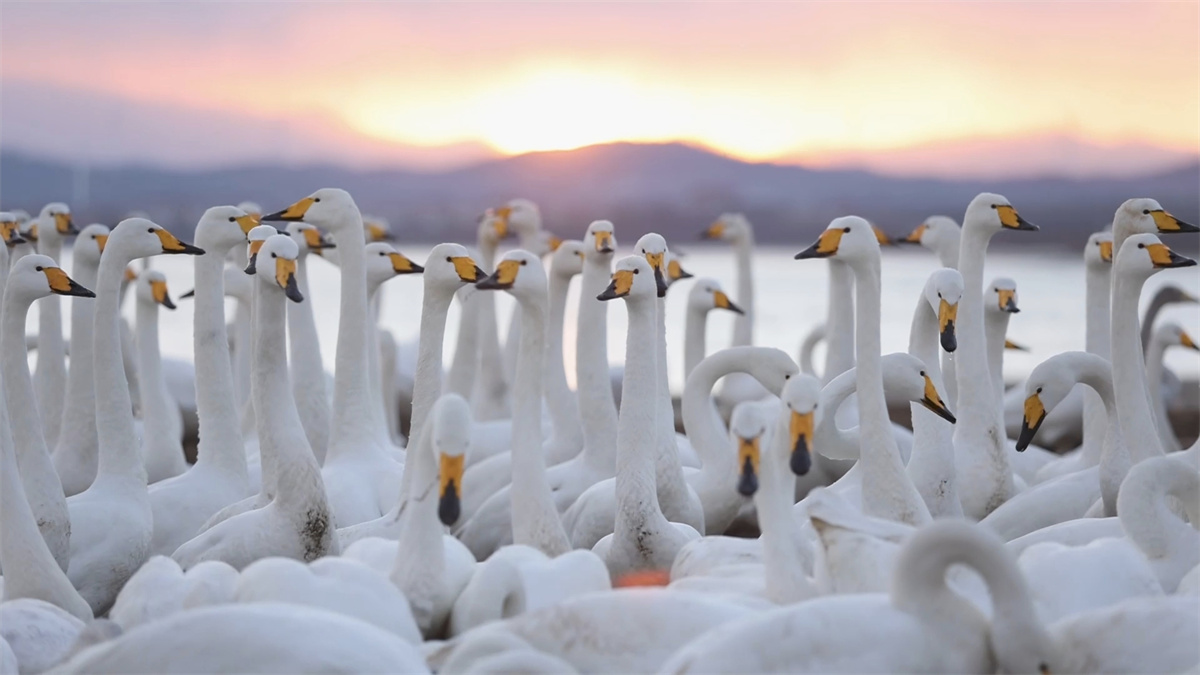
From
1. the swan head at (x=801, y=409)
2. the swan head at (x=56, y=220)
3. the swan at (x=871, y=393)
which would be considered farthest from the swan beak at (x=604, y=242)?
the swan head at (x=56, y=220)

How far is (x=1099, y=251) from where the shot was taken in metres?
10.6

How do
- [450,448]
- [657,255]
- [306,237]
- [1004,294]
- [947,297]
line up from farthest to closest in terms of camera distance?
[306,237] → [1004,294] → [657,255] → [947,297] → [450,448]

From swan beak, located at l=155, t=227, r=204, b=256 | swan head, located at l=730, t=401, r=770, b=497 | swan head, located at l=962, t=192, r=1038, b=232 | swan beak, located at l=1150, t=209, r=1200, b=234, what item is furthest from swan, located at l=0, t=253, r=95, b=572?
swan beak, located at l=1150, t=209, r=1200, b=234

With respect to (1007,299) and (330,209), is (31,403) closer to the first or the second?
(330,209)

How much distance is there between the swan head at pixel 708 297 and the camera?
1155 centimetres

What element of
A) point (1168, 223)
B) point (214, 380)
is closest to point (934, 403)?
point (1168, 223)

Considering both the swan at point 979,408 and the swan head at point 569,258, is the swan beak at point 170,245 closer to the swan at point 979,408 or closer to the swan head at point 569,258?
the swan head at point 569,258

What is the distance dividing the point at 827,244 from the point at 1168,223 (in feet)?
8.73

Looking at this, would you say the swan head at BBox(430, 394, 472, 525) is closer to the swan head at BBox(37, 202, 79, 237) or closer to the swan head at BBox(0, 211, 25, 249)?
the swan head at BBox(0, 211, 25, 249)

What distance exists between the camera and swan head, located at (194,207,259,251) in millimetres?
9156

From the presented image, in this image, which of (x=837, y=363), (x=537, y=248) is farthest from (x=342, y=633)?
(x=537, y=248)

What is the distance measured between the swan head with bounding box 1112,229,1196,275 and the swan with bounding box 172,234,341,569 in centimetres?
451

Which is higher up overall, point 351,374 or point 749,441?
point 749,441

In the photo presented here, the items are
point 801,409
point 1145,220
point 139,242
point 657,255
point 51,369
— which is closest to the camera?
point 801,409
